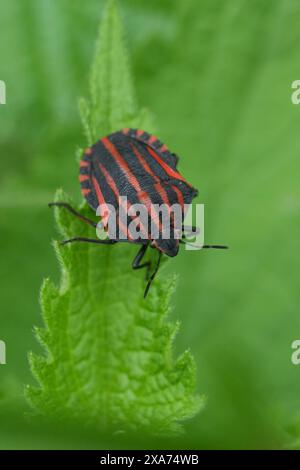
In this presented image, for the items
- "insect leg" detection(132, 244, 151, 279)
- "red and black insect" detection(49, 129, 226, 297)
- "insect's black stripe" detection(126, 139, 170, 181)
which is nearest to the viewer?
"insect leg" detection(132, 244, 151, 279)

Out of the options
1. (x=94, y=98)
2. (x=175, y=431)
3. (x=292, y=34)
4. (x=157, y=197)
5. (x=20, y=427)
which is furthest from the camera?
(x=292, y=34)

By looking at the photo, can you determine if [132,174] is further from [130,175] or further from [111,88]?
[111,88]

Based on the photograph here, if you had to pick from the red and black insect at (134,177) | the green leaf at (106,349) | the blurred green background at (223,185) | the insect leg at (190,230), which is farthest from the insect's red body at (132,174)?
the blurred green background at (223,185)

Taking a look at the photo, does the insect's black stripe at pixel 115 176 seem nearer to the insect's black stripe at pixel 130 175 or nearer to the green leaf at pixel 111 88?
the insect's black stripe at pixel 130 175

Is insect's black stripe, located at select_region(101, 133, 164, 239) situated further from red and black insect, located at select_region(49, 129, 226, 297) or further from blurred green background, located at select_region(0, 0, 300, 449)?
blurred green background, located at select_region(0, 0, 300, 449)

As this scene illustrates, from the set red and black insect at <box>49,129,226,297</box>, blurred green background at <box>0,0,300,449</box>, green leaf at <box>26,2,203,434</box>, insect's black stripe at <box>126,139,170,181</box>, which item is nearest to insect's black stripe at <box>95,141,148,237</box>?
red and black insect at <box>49,129,226,297</box>

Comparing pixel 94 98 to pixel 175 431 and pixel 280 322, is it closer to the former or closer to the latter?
pixel 175 431
